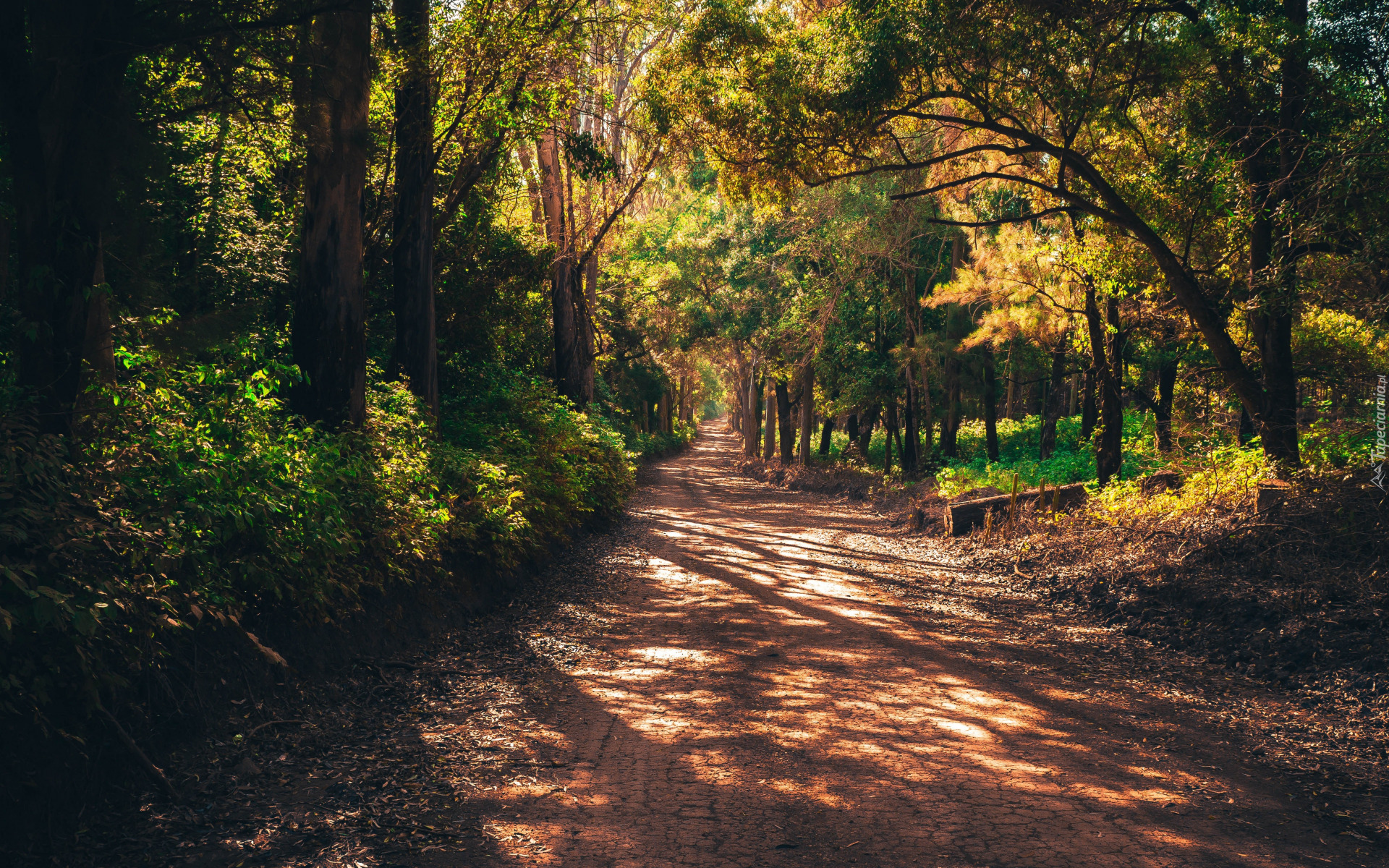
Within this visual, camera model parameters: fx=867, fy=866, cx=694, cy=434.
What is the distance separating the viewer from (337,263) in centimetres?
1004

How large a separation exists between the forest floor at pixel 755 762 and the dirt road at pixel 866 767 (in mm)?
21

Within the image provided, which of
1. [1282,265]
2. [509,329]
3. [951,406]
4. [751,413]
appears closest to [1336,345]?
[1282,265]

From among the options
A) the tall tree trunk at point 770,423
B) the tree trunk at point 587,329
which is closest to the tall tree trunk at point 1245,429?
the tree trunk at point 587,329

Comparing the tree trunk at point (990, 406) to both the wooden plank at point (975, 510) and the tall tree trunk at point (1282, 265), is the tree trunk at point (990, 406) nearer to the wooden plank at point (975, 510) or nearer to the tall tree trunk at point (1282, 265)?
the wooden plank at point (975, 510)

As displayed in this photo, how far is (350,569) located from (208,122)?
681 centimetres

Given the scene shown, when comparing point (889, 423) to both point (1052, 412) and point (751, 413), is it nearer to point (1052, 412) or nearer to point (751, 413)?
point (1052, 412)

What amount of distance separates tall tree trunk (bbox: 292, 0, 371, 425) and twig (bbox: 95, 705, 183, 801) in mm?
5468

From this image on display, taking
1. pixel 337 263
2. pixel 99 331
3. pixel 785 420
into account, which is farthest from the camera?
pixel 785 420

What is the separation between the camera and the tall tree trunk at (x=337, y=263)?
385 inches

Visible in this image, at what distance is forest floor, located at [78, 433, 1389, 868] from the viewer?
432 cm

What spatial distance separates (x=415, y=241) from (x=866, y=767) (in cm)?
1092

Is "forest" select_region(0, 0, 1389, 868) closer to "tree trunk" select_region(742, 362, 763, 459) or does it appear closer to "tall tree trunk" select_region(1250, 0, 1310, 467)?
"tall tree trunk" select_region(1250, 0, 1310, 467)

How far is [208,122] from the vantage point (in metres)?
10.6

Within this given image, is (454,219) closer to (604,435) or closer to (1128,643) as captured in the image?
(604,435)
